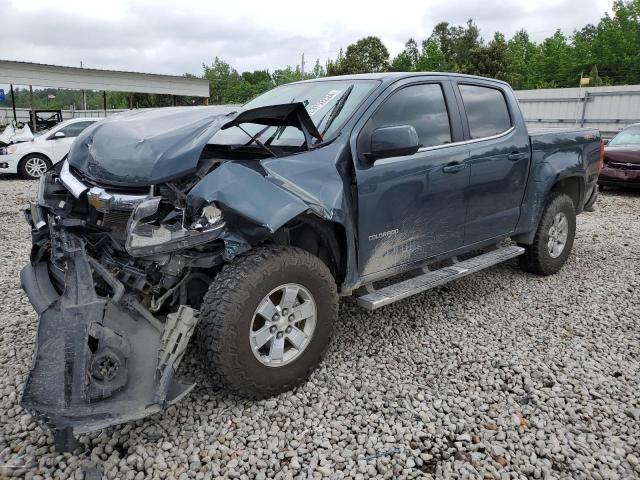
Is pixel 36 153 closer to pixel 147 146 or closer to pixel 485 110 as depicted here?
pixel 147 146

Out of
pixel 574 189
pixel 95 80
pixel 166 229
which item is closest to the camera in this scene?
pixel 166 229

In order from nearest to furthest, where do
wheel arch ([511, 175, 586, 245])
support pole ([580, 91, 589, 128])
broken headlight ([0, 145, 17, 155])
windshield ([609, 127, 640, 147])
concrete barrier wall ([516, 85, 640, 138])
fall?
wheel arch ([511, 175, 586, 245]) < windshield ([609, 127, 640, 147]) < broken headlight ([0, 145, 17, 155]) < concrete barrier wall ([516, 85, 640, 138]) < support pole ([580, 91, 589, 128])

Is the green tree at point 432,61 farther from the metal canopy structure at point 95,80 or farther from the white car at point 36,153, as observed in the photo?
the white car at point 36,153

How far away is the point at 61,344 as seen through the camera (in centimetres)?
238

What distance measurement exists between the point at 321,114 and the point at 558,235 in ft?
10.3

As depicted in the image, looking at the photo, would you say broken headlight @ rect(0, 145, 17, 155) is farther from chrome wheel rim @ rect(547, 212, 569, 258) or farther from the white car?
chrome wheel rim @ rect(547, 212, 569, 258)

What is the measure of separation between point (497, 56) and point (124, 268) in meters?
42.9

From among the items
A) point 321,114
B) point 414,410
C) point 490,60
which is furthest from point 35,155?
point 490,60

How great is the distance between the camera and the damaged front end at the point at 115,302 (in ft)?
7.55

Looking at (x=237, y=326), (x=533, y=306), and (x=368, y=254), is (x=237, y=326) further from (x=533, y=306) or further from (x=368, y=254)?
(x=533, y=306)

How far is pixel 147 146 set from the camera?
2.94 metres

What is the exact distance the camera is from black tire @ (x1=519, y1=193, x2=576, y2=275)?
16.4 feet

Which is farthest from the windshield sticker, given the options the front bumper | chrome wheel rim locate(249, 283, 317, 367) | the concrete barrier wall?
the concrete barrier wall

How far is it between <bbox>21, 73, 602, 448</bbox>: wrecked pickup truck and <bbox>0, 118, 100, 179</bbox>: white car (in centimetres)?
970
